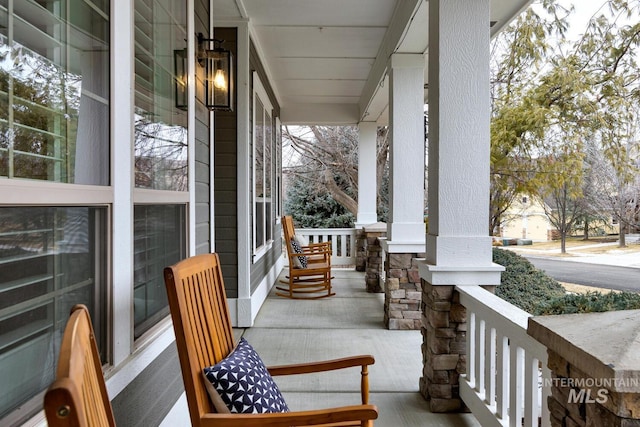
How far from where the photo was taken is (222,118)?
171 inches

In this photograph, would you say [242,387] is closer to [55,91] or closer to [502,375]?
[55,91]

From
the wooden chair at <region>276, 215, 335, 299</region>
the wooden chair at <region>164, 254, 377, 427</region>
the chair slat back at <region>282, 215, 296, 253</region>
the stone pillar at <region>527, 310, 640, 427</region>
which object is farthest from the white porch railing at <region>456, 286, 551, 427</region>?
the chair slat back at <region>282, 215, 296, 253</region>

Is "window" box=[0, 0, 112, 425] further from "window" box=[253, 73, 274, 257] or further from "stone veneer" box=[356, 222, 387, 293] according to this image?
"stone veneer" box=[356, 222, 387, 293]

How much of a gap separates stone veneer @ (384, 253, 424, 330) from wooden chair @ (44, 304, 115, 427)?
3.61m

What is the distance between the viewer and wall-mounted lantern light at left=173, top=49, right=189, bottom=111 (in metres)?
2.28

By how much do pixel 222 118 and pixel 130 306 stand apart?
2.95 metres

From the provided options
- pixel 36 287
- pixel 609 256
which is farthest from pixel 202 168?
pixel 609 256

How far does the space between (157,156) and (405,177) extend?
2.83m

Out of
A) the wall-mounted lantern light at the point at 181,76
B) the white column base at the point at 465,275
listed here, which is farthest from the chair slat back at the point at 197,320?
the white column base at the point at 465,275

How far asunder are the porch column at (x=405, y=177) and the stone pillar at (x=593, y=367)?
313 centimetres

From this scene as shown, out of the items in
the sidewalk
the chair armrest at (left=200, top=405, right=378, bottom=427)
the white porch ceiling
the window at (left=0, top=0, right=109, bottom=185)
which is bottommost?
the chair armrest at (left=200, top=405, right=378, bottom=427)

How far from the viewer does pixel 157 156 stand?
2.01 metres

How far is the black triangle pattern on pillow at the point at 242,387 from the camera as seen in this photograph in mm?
1458

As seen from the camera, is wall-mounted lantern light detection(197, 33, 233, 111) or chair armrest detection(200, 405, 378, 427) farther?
wall-mounted lantern light detection(197, 33, 233, 111)
